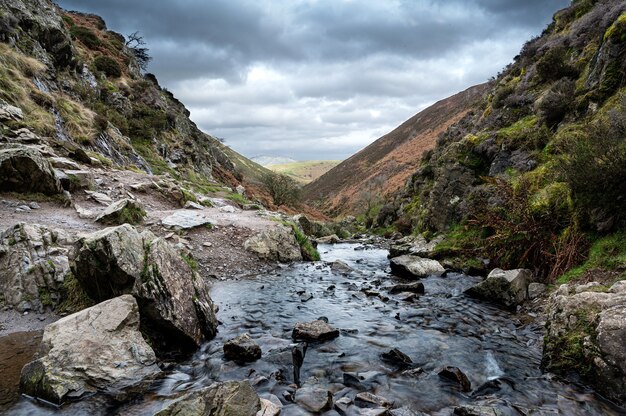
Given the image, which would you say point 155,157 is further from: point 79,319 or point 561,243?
point 561,243

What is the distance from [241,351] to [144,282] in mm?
2341

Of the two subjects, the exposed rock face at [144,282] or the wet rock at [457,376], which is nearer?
the wet rock at [457,376]

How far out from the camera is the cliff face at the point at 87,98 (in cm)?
2172

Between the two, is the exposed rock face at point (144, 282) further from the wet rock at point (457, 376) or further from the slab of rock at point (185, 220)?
the slab of rock at point (185, 220)

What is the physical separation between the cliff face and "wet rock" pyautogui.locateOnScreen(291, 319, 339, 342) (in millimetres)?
17442

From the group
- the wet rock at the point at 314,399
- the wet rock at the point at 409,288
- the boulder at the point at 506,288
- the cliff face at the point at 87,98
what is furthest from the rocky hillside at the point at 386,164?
the wet rock at the point at 314,399

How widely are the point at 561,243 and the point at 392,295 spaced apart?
567 cm

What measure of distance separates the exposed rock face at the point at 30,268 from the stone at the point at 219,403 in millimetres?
5200

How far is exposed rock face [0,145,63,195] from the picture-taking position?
38.9ft

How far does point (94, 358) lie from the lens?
531 centimetres

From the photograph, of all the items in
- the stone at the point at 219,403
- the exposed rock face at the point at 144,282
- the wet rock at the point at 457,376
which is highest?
the exposed rock face at the point at 144,282

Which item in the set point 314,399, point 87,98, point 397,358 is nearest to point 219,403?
point 314,399

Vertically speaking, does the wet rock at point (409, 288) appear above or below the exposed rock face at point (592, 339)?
below

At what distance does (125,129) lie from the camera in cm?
3412
